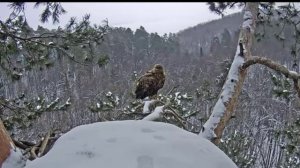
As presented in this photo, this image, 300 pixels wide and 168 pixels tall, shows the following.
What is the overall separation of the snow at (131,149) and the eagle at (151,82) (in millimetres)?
1758

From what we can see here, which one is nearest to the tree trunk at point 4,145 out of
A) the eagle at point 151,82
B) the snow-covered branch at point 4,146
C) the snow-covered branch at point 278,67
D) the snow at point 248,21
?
the snow-covered branch at point 4,146

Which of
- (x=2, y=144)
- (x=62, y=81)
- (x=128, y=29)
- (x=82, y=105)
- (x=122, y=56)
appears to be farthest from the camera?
(x=128, y=29)

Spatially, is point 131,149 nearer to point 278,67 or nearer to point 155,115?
point 155,115

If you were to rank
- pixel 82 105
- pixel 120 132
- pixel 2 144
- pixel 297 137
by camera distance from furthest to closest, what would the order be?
1. pixel 82 105
2. pixel 297 137
3. pixel 2 144
4. pixel 120 132

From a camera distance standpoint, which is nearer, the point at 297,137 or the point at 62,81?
the point at 297,137

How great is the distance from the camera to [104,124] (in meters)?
1.98

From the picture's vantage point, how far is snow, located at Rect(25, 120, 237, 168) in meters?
1.64

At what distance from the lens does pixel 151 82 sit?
375cm

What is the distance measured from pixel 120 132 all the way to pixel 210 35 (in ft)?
326

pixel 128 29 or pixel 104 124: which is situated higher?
pixel 128 29

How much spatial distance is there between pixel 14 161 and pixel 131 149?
2.12 ft

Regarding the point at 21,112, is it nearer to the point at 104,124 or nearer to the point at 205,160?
the point at 104,124

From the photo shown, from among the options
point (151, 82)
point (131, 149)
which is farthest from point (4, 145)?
point (151, 82)

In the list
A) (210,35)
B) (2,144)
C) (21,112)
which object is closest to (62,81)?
(21,112)
